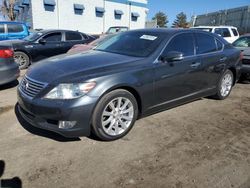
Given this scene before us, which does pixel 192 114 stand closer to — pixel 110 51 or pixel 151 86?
pixel 151 86

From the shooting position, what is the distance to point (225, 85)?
5855 millimetres

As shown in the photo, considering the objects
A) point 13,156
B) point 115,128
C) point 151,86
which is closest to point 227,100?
point 151,86

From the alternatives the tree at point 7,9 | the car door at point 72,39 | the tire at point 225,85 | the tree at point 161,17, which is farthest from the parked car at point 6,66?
the tree at point 161,17

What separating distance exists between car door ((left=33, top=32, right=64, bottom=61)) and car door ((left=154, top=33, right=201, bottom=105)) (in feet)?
20.5

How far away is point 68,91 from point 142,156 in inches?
50.0

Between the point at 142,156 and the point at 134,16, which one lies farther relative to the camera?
the point at 134,16

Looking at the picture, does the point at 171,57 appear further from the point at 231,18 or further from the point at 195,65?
Answer: the point at 231,18

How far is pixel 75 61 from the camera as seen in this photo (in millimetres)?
4047

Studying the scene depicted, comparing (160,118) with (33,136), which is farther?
(160,118)

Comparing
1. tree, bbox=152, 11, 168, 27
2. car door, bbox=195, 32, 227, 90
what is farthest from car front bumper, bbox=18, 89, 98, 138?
tree, bbox=152, 11, 168, 27

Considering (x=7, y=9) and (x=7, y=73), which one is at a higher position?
(x=7, y=9)

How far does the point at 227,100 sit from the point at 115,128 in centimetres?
330

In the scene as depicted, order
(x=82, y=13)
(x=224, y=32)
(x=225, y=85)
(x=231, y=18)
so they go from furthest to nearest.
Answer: (x=231, y=18), (x=82, y=13), (x=224, y=32), (x=225, y=85)

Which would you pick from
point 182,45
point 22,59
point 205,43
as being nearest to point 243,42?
point 205,43
